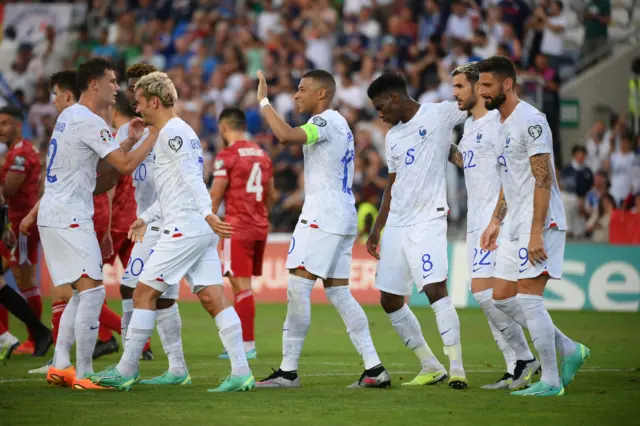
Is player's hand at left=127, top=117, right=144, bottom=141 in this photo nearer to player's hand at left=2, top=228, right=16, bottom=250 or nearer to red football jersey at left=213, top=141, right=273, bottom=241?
player's hand at left=2, top=228, right=16, bottom=250

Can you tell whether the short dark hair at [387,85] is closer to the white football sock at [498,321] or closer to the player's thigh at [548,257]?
the player's thigh at [548,257]

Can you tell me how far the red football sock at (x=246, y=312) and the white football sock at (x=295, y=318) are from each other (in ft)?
10.7

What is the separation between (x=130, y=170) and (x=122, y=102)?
274 centimetres

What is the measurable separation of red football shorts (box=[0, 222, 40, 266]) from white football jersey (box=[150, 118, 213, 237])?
451 cm

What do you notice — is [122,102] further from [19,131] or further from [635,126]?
[635,126]

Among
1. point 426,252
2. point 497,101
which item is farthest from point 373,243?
point 497,101

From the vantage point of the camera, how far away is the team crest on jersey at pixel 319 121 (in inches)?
379

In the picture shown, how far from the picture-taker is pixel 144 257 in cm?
1053

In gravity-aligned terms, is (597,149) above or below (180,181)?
above

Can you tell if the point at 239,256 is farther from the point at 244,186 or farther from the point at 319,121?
the point at 319,121

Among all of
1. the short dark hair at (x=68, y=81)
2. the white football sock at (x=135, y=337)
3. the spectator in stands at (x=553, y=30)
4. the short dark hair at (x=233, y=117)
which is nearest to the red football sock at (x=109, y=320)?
the short dark hair at (x=68, y=81)

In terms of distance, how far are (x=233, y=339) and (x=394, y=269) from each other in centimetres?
164

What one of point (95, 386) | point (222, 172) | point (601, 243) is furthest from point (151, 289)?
point (601, 243)

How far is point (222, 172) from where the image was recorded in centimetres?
1356
